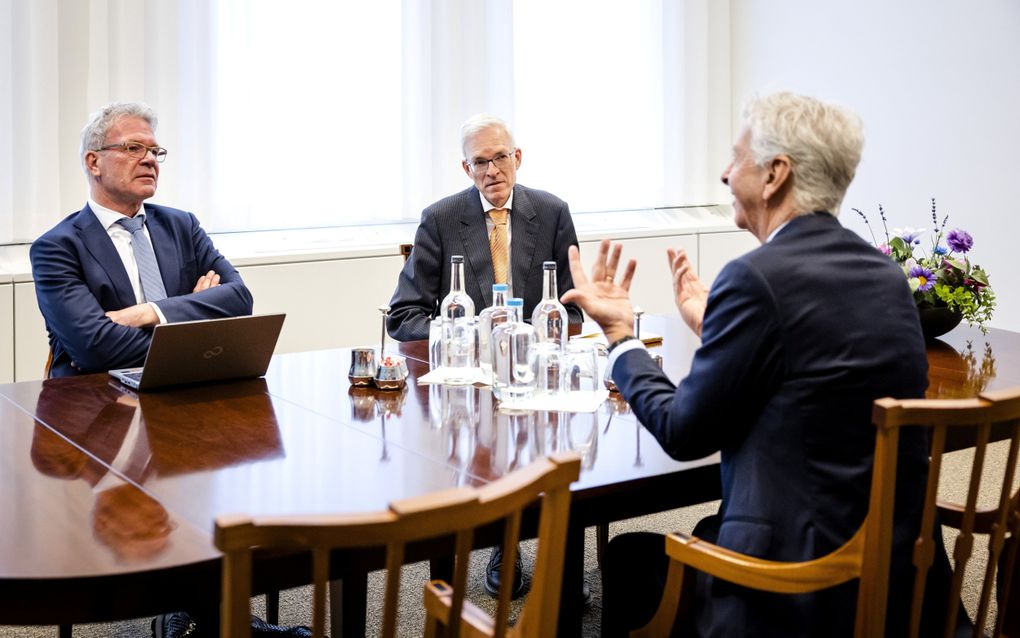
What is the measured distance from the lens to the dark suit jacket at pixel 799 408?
6.19ft

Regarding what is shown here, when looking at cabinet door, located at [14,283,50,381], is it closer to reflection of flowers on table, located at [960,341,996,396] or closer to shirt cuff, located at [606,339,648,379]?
shirt cuff, located at [606,339,648,379]

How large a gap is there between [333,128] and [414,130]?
0.42 m

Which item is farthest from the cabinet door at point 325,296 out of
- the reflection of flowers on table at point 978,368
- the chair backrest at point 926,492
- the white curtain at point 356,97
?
the chair backrest at point 926,492

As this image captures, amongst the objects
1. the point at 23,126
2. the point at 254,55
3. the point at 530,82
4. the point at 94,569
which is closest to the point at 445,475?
the point at 94,569

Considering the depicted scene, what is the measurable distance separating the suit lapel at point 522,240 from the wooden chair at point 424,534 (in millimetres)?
2425

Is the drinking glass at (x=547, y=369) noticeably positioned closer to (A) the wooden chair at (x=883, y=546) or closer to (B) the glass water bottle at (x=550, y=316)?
(B) the glass water bottle at (x=550, y=316)

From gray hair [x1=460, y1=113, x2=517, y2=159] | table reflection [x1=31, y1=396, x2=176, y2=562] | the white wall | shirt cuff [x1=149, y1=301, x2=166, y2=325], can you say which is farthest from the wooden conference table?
the white wall

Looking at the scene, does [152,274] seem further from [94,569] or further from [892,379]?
[892,379]

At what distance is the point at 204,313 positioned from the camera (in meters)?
3.44

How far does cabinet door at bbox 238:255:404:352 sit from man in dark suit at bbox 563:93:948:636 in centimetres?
357

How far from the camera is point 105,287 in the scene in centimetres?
344

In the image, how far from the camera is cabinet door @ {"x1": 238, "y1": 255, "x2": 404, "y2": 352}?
535cm

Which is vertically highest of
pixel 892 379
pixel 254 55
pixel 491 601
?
pixel 254 55

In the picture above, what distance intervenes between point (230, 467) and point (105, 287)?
157 centimetres
